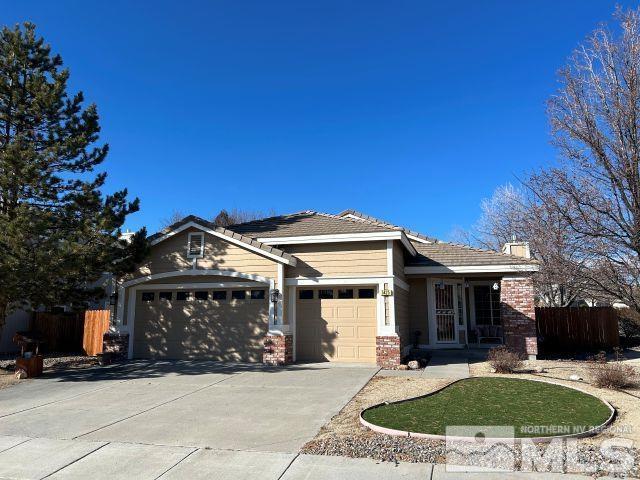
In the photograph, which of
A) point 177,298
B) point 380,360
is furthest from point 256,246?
point 380,360

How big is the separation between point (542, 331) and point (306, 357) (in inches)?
430

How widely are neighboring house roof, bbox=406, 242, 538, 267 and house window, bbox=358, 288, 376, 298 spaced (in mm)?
3102

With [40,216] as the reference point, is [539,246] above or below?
below

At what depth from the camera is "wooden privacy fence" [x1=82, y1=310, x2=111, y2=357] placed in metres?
17.5

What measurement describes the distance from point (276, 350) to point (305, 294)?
6.69 ft

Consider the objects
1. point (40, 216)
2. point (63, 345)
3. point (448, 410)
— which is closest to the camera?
point (448, 410)

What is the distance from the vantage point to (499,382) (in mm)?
10555

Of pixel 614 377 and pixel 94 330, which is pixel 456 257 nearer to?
pixel 614 377

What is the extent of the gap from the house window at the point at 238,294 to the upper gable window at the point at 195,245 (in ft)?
5.28

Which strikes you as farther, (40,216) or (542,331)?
(542,331)

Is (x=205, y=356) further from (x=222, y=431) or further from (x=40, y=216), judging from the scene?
(x=222, y=431)

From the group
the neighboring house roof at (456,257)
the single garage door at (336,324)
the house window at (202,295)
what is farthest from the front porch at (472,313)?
the house window at (202,295)

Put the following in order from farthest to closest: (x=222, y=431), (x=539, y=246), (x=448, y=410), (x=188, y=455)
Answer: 1. (x=539, y=246)
2. (x=448, y=410)
3. (x=222, y=431)
4. (x=188, y=455)

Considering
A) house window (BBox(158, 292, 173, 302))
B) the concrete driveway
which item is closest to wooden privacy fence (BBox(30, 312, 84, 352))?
house window (BBox(158, 292, 173, 302))
